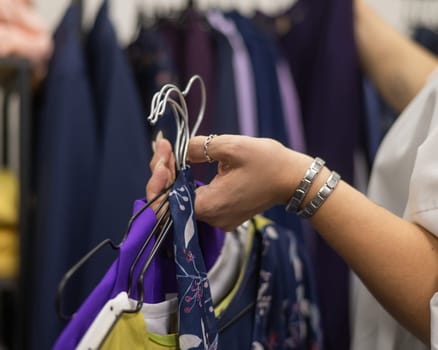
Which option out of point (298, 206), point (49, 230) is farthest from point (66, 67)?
point (298, 206)

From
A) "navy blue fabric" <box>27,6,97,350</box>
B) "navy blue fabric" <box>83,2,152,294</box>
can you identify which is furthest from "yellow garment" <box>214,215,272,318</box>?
"navy blue fabric" <box>27,6,97,350</box>

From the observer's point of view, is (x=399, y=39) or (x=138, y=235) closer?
(x=138, y=235)

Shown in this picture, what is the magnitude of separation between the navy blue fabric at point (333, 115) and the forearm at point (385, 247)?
0.45 metres

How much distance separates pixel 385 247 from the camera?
452 mm

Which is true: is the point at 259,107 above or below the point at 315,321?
above

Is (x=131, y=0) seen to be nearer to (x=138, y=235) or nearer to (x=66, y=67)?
(x=66, y=67)

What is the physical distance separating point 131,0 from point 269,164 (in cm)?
95

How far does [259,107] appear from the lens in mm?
927

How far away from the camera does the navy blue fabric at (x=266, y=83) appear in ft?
3.01

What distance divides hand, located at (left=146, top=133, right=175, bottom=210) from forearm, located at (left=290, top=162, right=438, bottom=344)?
0.14 m

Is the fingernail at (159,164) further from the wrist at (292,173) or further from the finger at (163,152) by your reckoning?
the wrist at (292,173)

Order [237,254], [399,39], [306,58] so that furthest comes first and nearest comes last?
[306,58] → [399,39] → [237,254]

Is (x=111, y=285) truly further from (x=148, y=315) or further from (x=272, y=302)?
(x=272, y=302)

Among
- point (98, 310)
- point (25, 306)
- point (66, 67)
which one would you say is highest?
point (66, 67)
